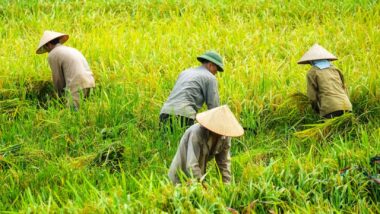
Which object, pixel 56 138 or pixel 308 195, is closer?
pixel 308 195

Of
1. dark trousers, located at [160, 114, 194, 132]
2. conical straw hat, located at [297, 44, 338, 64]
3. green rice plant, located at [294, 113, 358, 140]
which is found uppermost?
conical straw hat, located at [297, 44, 338, 64]

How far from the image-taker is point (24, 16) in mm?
10344

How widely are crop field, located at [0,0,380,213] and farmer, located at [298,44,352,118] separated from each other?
0.16m

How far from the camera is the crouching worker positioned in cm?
502

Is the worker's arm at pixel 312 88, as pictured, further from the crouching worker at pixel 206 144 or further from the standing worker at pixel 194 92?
the crouching worker at pixel 206 144

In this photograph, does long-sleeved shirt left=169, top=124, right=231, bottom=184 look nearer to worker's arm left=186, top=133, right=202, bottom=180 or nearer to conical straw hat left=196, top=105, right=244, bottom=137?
worker's arm left=186, top=133, right=202, bottom=180

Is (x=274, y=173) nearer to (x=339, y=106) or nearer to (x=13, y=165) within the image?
(x=339, y=106)

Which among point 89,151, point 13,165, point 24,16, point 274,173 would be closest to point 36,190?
point 13,165

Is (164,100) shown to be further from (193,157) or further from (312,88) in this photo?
(193,157)

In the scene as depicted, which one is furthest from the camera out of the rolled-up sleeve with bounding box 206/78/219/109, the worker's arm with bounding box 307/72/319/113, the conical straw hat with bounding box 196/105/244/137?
the worker's arm with bounding box 307/72/319/113

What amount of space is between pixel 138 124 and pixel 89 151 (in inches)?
23.8

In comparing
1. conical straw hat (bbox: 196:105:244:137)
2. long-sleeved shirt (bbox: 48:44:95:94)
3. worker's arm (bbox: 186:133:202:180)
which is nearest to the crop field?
worker's arm (bbox: 186:133:202:180)

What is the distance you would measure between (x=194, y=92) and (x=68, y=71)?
1.51 meters

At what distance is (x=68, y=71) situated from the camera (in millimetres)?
7418
